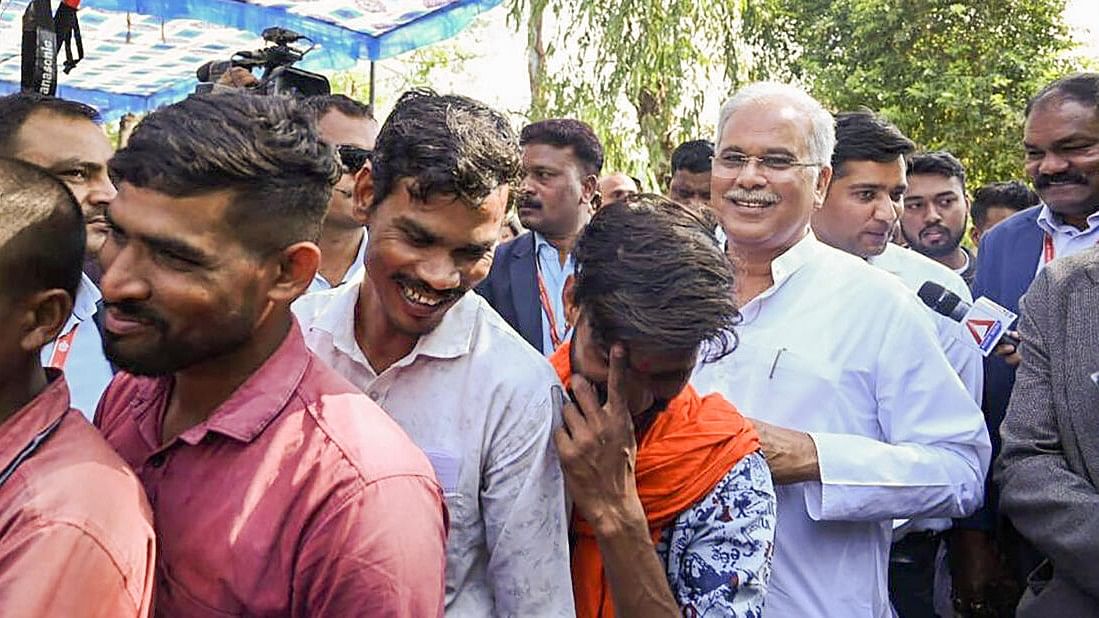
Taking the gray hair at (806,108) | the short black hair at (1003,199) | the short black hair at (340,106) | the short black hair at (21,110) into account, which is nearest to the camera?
the short black hair at (21,110)

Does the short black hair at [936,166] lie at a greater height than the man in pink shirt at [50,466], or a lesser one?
lesser

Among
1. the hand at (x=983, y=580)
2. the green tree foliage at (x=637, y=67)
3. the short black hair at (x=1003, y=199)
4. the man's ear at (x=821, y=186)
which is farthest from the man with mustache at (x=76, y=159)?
the green tree foliage at (x=637, y=67)

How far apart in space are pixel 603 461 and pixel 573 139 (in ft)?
11.1

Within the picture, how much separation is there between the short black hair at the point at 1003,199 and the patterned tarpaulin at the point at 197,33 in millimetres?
3519

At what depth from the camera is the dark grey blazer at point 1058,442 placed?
254cm

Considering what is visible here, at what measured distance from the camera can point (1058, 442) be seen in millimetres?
2689

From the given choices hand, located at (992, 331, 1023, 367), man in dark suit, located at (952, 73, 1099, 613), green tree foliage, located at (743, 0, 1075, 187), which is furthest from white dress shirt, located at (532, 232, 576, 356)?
green tree foliage, located at (743, 0, 1075, 187)

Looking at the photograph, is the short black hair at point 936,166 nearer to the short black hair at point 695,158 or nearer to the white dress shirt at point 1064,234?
the short black hair at point 695,158

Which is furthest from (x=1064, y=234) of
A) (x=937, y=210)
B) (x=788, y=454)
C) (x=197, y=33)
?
(x=197, y=33)

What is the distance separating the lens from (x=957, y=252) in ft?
21.5

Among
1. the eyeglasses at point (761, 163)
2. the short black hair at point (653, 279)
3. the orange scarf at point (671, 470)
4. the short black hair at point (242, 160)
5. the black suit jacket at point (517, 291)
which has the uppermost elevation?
the short black hair at point (242, 160)

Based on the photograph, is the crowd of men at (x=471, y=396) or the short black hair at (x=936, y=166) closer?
the crowd of men at (x=471, y=396)

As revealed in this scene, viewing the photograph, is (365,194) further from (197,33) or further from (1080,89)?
(197,33)

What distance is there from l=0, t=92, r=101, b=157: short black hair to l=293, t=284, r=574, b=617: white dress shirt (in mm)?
1236
